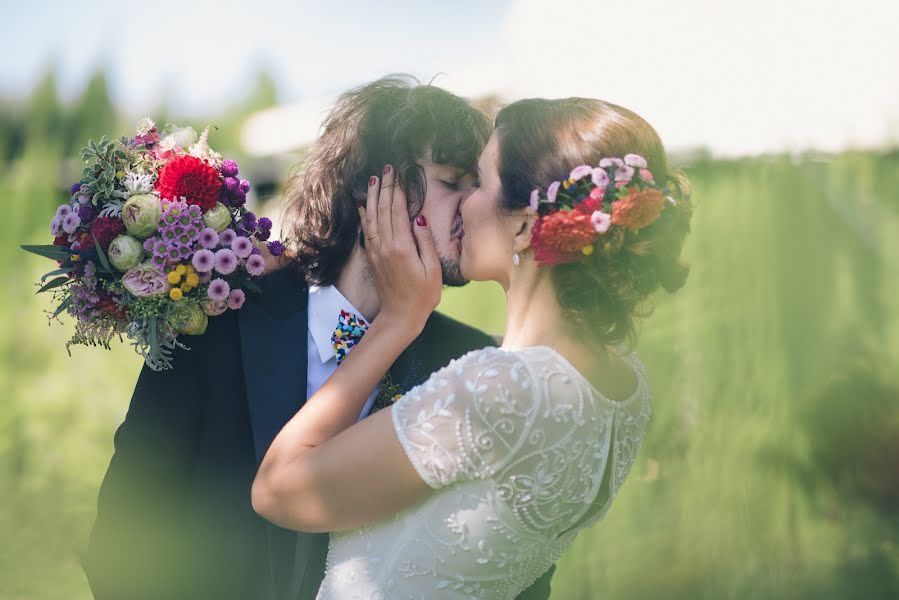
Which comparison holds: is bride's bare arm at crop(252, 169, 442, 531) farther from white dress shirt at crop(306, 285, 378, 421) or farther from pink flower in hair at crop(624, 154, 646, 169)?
pink flower in hair at crop(624, 154, 646, 169)

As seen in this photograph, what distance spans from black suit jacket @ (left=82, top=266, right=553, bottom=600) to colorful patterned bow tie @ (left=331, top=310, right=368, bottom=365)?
16 centimetres

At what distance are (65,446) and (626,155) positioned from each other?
16.4ft

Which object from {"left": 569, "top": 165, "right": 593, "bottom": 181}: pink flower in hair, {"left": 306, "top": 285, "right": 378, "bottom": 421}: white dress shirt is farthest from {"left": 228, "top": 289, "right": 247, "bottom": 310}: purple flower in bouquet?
{"left": 569, "top": 165, "right": 593, "bottom": 181}: pink flower in hair

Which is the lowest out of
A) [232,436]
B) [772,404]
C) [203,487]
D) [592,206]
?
[772,404]

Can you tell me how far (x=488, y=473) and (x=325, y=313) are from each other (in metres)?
0.93

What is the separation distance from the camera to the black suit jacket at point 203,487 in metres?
2.34

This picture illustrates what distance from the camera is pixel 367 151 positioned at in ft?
9.18

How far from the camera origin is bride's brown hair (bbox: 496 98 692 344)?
206cm

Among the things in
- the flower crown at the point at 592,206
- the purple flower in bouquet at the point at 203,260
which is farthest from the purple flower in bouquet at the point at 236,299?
the flower crown at the point at 592,206

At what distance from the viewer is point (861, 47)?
15.7 feet

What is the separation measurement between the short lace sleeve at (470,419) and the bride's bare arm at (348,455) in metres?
0.04

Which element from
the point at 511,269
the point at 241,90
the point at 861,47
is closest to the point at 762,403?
the point at 861,47

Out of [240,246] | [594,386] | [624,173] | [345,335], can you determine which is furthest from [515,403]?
[240,246]

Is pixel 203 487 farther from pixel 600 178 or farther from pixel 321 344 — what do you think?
pixel 600 178
